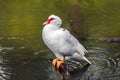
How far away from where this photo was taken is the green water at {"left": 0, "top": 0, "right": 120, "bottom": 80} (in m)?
10.6

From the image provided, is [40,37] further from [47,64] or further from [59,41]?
[59,41]

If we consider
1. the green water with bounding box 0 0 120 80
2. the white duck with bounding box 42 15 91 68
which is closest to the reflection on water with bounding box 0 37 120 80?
the green water with bounding box 0 0 120 80

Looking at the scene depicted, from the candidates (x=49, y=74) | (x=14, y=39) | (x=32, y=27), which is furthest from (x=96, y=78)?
(x=32, y=27)

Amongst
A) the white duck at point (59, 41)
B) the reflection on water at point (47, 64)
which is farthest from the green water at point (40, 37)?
the white duck at point (59, 41)

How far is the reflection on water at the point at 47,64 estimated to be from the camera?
10.3 meters

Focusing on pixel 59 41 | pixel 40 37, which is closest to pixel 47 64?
pixel 59 41

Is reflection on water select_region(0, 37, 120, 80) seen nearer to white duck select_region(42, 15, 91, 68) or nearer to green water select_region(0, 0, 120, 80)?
green water select_region(0, 0, 120, 80)

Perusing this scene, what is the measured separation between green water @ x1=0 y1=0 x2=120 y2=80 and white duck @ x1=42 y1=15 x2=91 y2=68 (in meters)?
0.63

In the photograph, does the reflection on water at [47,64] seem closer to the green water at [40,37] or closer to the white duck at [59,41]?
the green water at [40,37]

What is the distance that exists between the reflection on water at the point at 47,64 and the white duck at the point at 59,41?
59 centimetres

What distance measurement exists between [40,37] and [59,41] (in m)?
4.93

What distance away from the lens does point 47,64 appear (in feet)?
36.6

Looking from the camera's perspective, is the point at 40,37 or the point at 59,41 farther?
the point at 40,37

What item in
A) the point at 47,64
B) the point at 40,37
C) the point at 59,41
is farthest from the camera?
the point at 40,37
